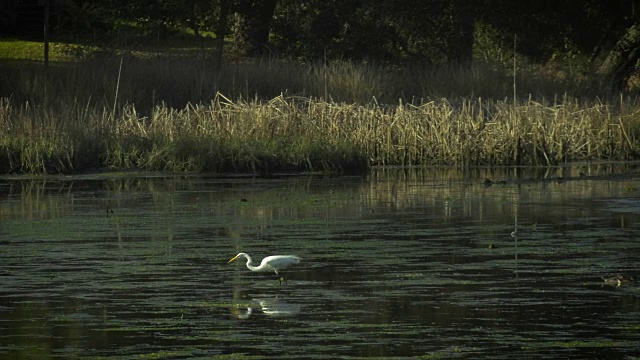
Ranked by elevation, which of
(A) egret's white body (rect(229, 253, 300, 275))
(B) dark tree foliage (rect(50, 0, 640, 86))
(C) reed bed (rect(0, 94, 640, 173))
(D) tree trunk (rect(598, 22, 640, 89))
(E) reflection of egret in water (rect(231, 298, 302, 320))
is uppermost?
(B) dark tree foliage (rect(50, 0, 640, 86))

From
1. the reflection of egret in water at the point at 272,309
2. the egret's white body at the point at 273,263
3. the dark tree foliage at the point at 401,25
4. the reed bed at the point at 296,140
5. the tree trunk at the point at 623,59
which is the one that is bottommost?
the reflection of egret in water at the point at 272,309

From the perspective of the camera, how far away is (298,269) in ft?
43.0

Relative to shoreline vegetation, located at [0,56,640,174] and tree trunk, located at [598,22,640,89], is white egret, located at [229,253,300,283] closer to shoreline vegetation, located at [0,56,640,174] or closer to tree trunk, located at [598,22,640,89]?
shoreline vegetation, located at [0,56,640,174]

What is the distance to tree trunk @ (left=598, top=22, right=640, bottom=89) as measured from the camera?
126ft

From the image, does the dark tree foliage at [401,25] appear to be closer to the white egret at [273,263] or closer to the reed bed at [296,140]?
the reed bed at [296,140]

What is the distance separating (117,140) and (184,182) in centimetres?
270

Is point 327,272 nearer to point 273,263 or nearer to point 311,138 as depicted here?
point 273,263

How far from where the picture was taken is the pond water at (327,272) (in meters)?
9.63

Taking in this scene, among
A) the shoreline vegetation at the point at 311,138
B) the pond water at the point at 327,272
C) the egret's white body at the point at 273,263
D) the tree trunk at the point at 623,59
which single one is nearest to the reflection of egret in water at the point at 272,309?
the pond water at the point at 327,272

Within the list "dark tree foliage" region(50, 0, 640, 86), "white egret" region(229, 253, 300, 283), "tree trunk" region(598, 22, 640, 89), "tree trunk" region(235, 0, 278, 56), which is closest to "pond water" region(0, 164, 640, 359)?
"white egret" region(229, 253, 300, 283)

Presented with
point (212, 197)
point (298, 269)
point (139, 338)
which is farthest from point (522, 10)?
point (139, 338)

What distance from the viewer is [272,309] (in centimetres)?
1094

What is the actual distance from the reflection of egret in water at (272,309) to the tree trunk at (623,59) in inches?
1052

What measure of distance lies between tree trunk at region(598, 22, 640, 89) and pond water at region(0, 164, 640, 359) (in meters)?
16.9
